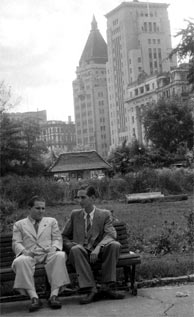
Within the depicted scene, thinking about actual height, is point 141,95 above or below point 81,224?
above

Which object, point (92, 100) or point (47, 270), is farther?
point (92, 100)

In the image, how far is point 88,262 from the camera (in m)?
7.06

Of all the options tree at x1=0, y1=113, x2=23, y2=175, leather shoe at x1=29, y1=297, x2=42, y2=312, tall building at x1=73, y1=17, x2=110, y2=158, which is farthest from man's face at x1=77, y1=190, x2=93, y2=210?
tall building at x1=73, y1=17, x2=110, y2=158

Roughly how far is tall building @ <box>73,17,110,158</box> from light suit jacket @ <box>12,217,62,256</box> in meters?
166

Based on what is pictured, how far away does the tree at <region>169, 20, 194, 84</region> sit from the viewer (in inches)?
673

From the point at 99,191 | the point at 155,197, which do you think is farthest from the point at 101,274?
the point at 99,191

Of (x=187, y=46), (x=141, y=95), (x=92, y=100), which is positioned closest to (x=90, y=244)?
(x=187, y=46)

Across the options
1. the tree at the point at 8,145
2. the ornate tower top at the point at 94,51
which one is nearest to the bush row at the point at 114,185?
the tree at the point at 8,145

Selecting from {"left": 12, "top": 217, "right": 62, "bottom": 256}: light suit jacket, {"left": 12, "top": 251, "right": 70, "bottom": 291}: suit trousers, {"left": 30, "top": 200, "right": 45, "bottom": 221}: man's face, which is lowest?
{"left": 12, "top": 251, "right": 70, "bottom": 291}: suit trousers

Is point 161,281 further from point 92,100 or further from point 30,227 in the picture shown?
point 92,100

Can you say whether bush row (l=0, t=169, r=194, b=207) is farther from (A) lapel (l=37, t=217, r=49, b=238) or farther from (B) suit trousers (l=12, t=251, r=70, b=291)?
(B) suit trousers (l=12, t=251, r=70, b=291)

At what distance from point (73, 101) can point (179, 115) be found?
127m

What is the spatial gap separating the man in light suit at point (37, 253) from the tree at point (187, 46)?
36.6ft

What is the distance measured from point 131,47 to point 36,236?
499 ft
